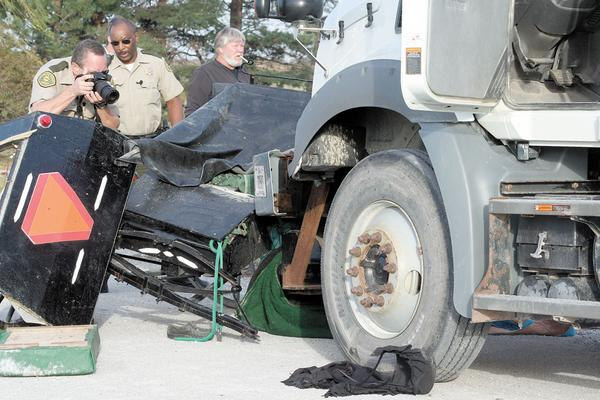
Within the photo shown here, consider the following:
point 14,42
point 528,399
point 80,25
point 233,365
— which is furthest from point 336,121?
point 14,42

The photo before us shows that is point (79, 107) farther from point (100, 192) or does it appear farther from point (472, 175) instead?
point (472, 175)

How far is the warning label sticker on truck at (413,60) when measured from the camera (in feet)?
15.6

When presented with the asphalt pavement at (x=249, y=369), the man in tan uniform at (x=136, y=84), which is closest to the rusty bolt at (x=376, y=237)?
the asphalt pavement at (x=249, y=369)

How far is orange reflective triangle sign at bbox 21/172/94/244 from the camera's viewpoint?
618cm

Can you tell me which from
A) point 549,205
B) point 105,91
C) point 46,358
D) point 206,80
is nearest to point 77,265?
point 46,358

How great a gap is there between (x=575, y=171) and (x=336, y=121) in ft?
5.00

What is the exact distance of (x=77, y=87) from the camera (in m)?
7.41

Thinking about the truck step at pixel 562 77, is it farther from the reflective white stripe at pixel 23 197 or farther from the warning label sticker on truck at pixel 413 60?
the reflective white stripe at pixel 23 197

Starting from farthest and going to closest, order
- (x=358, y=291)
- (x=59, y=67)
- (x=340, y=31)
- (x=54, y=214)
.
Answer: (x=59, y=67) → (x=54, y=214) → (x=340, y=31) → (x=358, y=291)

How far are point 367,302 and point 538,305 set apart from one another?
111cm

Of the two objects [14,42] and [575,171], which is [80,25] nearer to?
[14,42]

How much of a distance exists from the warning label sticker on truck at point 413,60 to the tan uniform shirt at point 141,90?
4357 mm

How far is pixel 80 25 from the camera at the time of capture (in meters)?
26.2

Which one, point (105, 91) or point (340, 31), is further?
point (105, 91)
